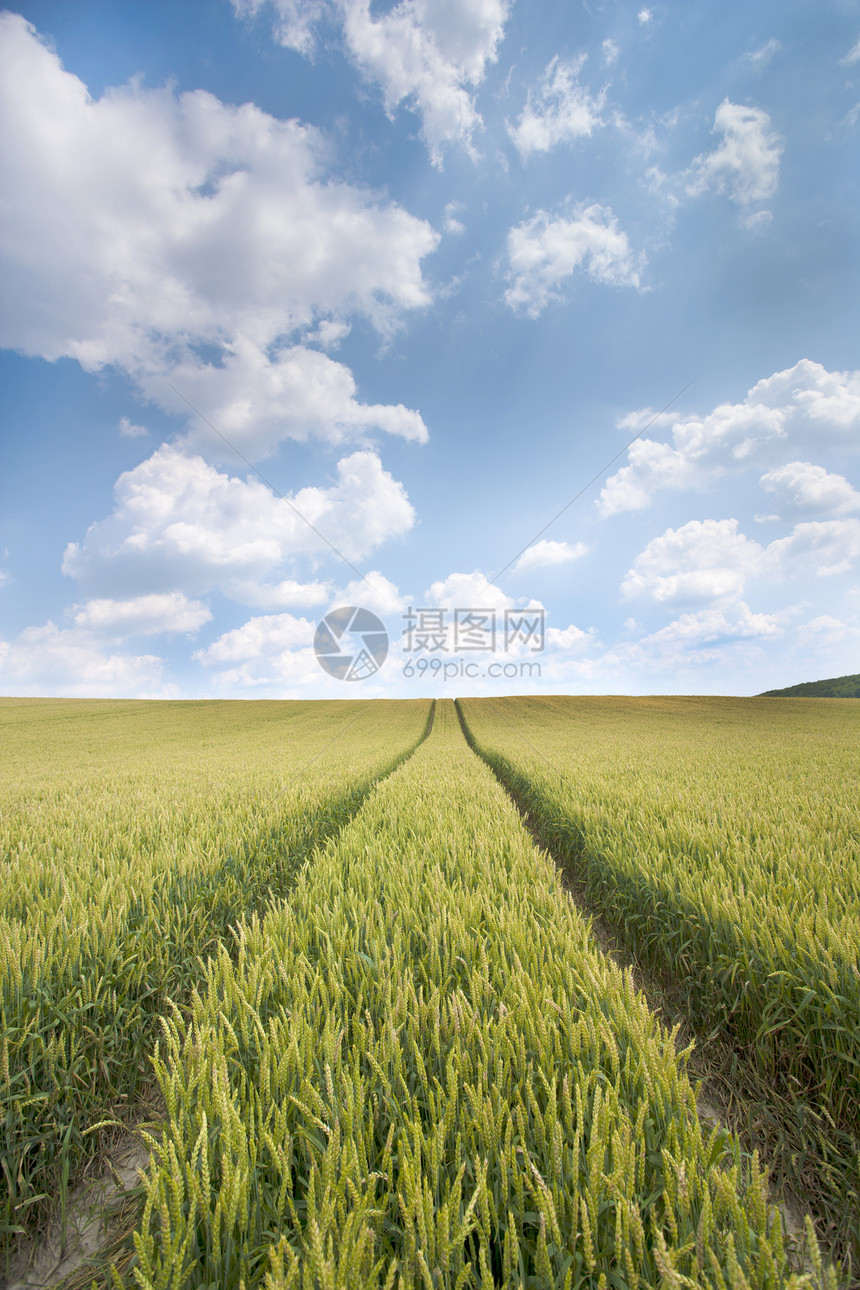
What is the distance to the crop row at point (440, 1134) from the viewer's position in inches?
43.7

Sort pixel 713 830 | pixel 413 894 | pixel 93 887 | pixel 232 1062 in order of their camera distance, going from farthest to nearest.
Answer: pixel 713 830
pixel 93 887
pixel 413 894
pixel 232 1062

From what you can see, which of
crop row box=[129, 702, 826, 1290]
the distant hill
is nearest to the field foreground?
crop row box=[129, 702, 826, 1290]

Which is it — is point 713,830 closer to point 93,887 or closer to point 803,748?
point 93,887

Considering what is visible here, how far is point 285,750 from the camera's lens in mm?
16547

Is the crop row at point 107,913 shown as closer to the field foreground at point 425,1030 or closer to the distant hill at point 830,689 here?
the field foreground at point 425,1030

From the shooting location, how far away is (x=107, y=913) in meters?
3.13

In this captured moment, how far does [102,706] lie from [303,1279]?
148 ft

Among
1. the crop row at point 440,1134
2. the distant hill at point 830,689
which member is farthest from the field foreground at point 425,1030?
the distant hill at point 830,689

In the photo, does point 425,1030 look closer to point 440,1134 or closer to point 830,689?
point 440,1134

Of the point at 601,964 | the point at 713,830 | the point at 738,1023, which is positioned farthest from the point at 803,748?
the point at 601,964

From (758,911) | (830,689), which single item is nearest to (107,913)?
(758,911)

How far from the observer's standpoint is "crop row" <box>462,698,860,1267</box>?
7.41 ft

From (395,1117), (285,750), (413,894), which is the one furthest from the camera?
(285,750)

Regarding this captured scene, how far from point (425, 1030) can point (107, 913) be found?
238 cm
